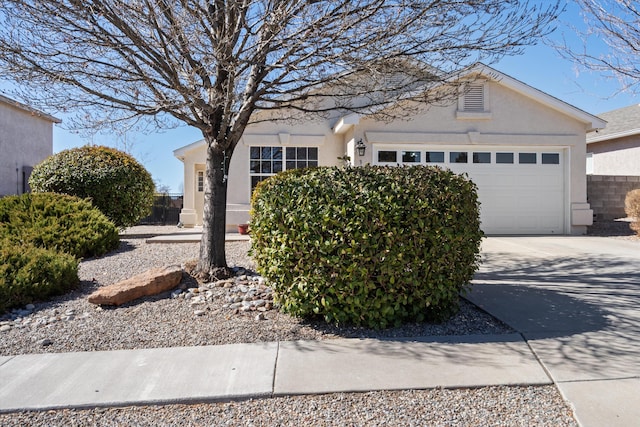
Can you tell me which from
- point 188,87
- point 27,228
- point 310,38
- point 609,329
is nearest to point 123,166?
point 27,228

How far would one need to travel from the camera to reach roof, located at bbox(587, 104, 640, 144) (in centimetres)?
1753

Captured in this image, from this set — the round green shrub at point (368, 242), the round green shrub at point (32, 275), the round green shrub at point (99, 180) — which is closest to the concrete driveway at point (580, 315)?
the round green shrub at point (368, 242)

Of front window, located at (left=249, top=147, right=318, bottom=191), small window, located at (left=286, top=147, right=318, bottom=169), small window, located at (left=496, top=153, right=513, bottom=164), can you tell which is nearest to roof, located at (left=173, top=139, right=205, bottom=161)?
front window, located at (left=249, top=147, right=318, bottom=191)

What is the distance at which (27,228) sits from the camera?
820 centimetres

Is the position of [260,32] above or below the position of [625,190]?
above

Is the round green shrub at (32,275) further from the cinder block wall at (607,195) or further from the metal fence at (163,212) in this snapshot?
the cinder block wall at (607,195)

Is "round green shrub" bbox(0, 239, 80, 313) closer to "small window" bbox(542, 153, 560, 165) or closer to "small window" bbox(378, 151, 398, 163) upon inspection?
"small window" bbox(378, 151, 398, 163)

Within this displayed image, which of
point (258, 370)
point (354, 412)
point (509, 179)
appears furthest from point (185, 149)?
point (354, 412)

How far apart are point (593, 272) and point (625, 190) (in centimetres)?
1033

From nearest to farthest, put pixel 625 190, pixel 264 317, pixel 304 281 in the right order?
pixel 304 281 → pixel 264 317 → pixel 625 190

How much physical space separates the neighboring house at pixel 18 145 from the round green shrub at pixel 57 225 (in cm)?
958

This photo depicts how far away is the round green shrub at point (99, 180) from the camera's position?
1153cm

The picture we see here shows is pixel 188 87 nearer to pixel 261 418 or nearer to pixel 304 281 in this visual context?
pixel 304 281

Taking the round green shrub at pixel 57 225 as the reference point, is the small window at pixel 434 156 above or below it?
above
